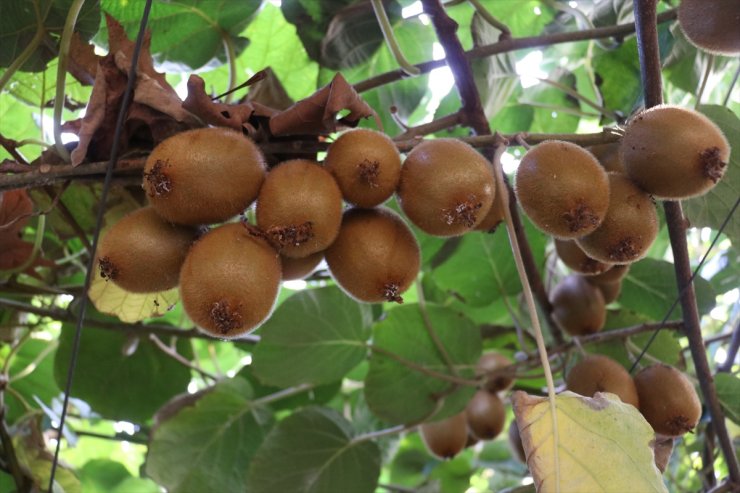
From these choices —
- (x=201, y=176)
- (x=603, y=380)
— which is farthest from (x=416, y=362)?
(x=201, y=176)

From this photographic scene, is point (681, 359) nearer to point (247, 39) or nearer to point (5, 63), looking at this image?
point (247, 39)

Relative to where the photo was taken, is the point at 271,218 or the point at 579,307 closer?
the point at 271,218

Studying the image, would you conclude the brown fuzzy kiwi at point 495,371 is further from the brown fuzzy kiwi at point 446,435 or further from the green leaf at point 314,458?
the green leaf at point 314,458

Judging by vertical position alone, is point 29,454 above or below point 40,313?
below

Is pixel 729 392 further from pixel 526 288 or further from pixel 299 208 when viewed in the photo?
pixel 299 208

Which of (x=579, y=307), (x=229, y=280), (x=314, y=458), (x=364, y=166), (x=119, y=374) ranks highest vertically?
(x=364, y=166)

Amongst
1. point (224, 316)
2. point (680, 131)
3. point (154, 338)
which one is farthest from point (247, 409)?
point (680, 131)
